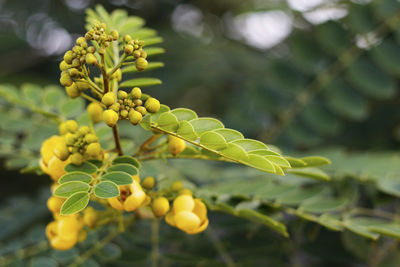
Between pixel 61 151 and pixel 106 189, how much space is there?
5.9 inches

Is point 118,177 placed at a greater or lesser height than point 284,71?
lesser

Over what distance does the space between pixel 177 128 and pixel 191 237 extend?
0.75 metres

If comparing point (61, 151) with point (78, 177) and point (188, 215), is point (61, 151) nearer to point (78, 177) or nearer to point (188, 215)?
point (78, 177)

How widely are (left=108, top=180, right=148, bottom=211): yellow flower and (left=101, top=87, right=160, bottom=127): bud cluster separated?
155mm

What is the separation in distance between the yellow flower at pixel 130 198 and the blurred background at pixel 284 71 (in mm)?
749

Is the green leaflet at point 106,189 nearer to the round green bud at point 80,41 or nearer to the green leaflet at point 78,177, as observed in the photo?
the green leaflet at point 78,177

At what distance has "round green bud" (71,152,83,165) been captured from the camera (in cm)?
87

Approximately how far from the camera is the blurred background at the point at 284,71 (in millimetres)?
2061

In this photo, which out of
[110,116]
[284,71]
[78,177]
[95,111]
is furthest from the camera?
[284,71]

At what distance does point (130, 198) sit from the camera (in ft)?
2.67

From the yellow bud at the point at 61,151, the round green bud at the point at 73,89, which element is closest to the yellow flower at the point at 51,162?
the yellow bud at the point at 61,151

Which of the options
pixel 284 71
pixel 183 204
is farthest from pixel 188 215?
pixel 284 71

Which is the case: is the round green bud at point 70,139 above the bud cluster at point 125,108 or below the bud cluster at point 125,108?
below

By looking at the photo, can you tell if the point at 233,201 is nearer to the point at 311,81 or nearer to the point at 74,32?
the point at 311,81
